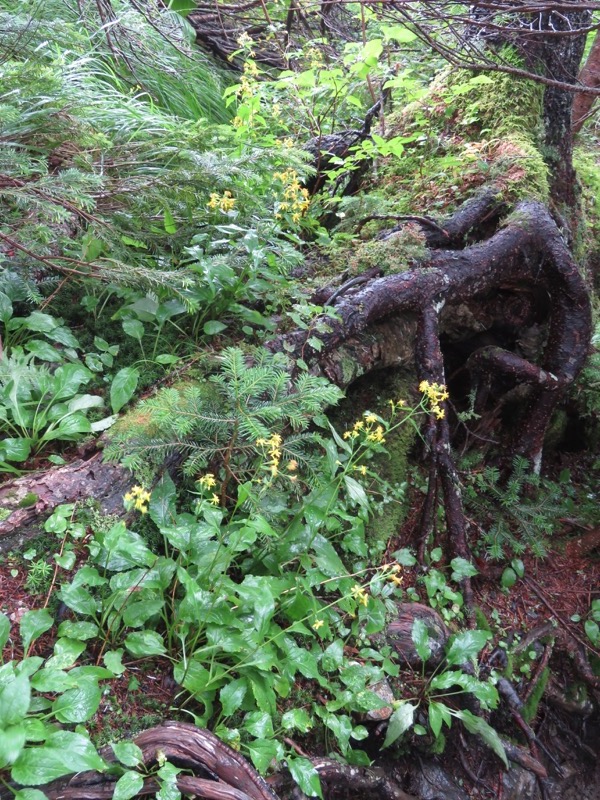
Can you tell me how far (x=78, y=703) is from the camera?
1502mm

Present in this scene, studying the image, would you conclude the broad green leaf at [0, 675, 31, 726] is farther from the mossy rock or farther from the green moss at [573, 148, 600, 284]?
the green moss at [573, 148, 600, 284]

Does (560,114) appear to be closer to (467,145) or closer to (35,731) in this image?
(467,145)

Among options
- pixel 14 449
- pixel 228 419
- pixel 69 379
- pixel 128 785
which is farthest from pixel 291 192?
pixel 128 785

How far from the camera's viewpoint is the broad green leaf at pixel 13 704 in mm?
1304

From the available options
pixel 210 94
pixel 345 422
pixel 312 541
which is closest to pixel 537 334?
pixel 345 422

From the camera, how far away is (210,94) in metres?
5.16

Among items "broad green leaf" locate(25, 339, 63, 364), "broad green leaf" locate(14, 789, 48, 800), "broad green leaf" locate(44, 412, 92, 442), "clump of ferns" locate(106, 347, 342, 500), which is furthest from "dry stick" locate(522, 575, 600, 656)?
"broad green leaf" locate(25, 339, 63, 364)

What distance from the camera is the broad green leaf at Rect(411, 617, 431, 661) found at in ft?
7.85

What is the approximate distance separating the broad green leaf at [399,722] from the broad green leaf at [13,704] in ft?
4.76

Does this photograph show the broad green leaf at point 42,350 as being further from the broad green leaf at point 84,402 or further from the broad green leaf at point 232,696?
the broad green leaf at point 232,696

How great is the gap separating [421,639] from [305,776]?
845 millimetres

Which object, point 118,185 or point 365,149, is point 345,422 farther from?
point 365,149

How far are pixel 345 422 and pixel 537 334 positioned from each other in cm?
170

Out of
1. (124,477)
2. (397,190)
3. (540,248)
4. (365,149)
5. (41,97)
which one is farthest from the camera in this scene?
(397,190)
